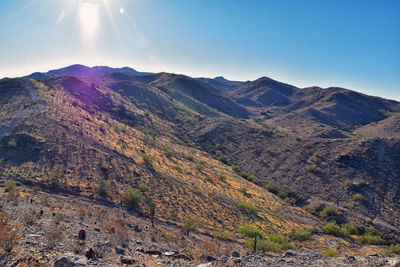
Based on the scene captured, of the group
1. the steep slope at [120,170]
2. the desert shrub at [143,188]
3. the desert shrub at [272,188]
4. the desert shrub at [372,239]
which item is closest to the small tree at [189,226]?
the steep slope at [120,170]

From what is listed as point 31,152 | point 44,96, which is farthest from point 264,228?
point 44,96

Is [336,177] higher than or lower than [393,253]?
higher

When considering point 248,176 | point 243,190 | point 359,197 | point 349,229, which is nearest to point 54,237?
point 243,190

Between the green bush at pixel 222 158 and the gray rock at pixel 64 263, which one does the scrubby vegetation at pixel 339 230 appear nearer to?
the green bush at pixel 222 158

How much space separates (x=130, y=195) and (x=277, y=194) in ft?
66.7

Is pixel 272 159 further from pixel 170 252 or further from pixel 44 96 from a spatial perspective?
pixel 44 96

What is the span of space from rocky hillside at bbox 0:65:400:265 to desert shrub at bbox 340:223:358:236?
154 millimetres

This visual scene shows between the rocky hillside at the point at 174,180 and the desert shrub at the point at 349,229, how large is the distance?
0.15 m

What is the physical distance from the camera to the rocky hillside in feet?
37.9

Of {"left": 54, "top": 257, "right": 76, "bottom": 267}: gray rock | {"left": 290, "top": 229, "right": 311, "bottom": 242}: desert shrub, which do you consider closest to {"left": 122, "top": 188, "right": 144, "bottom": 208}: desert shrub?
{"left": 54, "top": 257, "right": 76, "bottom": 267}: gray rock

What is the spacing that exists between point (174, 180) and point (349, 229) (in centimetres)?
1776

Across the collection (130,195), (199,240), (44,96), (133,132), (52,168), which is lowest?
(199,240)

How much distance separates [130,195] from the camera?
640 inches

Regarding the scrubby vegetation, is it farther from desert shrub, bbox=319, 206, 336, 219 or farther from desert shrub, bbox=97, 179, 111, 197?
desert shrub, bbox=97, 179, 111, 197
